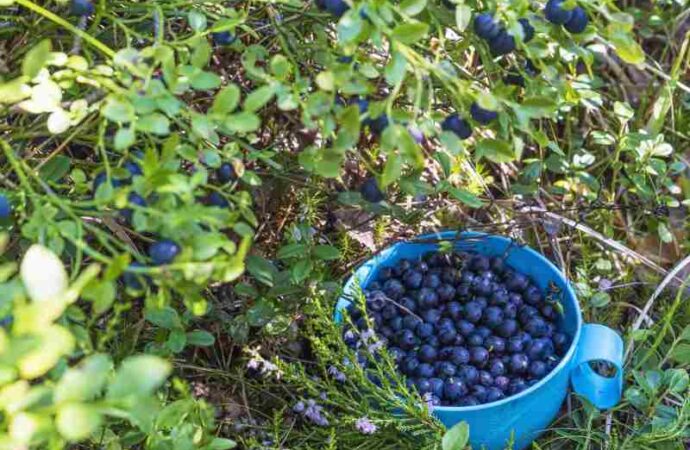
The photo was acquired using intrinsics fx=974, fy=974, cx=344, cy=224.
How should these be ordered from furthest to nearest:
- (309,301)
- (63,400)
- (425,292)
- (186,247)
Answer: (425,292) → (309,301) → (186,247) → (63,400)

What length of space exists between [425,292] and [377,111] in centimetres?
78

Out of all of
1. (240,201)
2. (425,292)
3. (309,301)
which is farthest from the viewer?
(425,292)

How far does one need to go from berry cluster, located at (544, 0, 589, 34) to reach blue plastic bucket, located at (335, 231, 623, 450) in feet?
2.05

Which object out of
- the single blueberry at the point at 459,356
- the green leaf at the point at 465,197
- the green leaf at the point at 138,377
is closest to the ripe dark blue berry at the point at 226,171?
the green leaf at the point at 465,197

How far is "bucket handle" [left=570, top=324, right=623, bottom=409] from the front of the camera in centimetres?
165

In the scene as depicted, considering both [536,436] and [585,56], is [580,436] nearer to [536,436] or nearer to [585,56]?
[536,436]

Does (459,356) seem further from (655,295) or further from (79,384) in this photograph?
(79,384)

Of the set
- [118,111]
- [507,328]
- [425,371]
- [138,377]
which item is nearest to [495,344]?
[507,328]

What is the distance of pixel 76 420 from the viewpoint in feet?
2.39

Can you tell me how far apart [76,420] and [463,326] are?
3.58ft

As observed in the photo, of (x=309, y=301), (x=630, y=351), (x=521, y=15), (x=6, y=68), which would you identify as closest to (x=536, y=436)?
(x=630, y=351)

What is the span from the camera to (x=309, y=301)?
165cm

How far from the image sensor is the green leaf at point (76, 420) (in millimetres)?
727

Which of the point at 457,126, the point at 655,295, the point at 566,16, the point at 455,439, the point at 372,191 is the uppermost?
the point at 566,16
